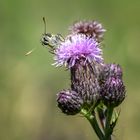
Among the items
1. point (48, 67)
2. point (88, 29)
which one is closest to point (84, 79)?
point (88, 29)

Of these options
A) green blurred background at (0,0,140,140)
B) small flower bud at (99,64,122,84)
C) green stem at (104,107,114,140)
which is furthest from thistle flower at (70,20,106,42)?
green blurred background at (0,0,140,140)

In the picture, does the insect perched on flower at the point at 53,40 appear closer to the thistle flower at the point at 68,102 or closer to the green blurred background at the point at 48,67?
the thistle flower at the point at 68,102

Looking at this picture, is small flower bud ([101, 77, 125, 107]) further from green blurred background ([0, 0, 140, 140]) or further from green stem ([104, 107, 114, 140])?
green blurred background ([0, 0, 140, 140])

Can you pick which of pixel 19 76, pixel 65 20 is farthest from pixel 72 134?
pixel 65 20

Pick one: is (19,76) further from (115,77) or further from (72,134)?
(115,77)

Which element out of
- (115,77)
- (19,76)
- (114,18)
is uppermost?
(114,18)

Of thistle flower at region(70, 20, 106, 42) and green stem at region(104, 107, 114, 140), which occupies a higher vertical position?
thistle flower at region(70, 20, 106, 42)

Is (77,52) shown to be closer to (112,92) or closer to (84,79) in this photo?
(84,79)
